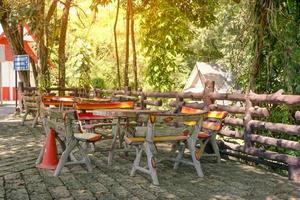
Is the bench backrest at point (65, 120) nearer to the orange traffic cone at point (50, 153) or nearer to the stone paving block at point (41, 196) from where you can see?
the orange traffic cone at point (50, 153)

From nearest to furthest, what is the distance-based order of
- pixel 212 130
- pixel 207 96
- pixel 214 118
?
pixel 212 130 → pixel 214 118 → pixel 207 96

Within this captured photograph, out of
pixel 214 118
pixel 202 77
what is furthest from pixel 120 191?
pixel 202 77

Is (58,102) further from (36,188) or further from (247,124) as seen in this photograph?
(36,188)

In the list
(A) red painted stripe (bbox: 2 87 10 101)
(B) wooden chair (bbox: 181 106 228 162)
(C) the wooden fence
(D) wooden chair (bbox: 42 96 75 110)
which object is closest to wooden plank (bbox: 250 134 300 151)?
(C) the wooden fence

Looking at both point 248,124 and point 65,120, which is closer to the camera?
point 65,120

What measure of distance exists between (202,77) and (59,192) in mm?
39915

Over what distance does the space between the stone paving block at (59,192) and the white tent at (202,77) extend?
38.7 metres

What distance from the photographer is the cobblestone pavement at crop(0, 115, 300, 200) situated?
18.3 ft

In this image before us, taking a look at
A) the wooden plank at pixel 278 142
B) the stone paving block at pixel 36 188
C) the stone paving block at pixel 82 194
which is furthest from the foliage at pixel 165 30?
the stone paving block at pixel 82 194

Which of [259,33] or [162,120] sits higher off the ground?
[259,33]

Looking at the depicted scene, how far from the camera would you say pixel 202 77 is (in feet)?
147

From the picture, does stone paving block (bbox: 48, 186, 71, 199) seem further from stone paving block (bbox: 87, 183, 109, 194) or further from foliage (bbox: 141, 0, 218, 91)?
foliage (bbox: 141, 0, 218, 91)

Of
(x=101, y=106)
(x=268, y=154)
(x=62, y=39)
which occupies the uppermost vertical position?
(x=62, y=39)

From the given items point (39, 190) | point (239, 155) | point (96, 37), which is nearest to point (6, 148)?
point (39, 190)
